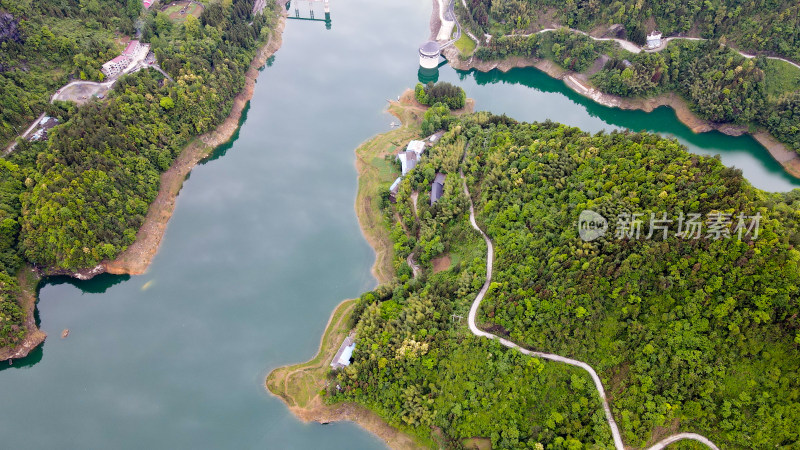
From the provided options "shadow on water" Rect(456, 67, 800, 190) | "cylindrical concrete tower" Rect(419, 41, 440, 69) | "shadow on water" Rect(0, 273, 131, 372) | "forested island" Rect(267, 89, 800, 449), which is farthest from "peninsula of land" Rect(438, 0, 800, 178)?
"shadow on water" Rect(0, 273, 131, 372)

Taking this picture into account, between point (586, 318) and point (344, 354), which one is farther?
point (344, 354)

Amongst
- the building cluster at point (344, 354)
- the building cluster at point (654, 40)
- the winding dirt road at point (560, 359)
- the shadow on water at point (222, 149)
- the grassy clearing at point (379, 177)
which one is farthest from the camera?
the building cluster at point (654, 40)

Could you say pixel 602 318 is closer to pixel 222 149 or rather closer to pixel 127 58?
pixel 222 149

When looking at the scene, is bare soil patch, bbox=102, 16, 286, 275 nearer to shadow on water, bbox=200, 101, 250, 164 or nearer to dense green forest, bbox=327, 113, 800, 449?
shadow on water, bbox=200, 101, 250, 164

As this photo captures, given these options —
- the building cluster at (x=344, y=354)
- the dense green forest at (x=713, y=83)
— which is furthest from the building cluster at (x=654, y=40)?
the building cluster at (x=344, y=354)

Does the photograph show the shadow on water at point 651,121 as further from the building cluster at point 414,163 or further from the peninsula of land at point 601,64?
the building cluster at point 414,163

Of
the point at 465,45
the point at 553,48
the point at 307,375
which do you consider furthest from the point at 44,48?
the point at 553,48
